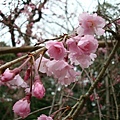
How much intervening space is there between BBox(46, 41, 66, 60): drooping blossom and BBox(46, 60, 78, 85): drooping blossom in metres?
0.03

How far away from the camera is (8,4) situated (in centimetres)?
225

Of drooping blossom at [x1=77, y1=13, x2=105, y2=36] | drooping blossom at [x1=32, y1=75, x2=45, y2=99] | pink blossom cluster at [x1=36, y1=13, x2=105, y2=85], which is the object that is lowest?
drooping blossom at [x1=32, y1=75, x2=45, y2=99]

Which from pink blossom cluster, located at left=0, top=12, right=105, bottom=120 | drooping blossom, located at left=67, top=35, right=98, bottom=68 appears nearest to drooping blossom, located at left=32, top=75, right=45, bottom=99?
pink blossom cluster, located at left=0, top=12, right=105, bottom=120

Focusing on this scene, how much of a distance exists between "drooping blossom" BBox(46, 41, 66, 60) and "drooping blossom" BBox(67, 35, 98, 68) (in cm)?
2

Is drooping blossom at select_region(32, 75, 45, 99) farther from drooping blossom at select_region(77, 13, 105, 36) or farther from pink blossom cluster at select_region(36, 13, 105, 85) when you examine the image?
drooping blossom at select_region(77, 13, 105, 36)

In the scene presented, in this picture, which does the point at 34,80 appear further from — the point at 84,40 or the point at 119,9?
the point at 119,9

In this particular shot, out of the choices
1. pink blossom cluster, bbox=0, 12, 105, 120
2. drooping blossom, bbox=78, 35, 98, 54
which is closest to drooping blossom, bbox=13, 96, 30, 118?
pink blossom cluster, bbox=0, 12, 105, 120

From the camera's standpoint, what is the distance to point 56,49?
34.4 inches

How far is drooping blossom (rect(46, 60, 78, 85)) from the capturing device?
92 cm

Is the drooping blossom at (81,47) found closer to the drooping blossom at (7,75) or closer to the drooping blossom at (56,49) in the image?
the drooping blossom at (56,49)

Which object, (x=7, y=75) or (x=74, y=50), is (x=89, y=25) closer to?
(x=74, y=50)

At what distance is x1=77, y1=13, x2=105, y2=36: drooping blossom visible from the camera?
3.09 feet

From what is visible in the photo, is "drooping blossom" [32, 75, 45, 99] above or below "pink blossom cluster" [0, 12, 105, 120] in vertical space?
below

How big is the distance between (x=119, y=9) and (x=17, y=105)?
6.48 ft
